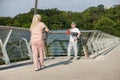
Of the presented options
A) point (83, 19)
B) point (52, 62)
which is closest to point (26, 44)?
point (52, 62)

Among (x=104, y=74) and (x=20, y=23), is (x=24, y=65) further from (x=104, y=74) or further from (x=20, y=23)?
(x=20, y=23)

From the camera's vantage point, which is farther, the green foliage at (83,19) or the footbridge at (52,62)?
the green foliage at (83,19)

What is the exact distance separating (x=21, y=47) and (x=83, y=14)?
16894 centimetres

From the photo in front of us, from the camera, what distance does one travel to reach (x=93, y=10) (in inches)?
7530

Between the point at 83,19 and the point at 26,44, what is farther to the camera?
the point at 83,19

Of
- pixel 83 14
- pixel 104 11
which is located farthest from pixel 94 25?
pixel 104 11

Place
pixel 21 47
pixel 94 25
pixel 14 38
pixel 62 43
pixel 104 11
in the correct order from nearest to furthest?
pixel 14 38
pixel 21 47
pixel 62 43
pixel 94 25
pixel 104 11

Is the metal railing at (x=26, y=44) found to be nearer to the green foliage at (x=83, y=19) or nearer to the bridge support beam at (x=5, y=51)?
the bridge support beam at (x=5, y=51)

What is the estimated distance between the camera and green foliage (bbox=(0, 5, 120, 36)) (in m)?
121

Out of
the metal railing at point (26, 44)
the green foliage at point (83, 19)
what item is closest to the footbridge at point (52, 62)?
the metal railing at point (26, 44)

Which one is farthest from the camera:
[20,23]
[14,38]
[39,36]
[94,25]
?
[94,25]

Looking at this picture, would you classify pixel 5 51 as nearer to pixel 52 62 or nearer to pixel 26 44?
pixel 26 44

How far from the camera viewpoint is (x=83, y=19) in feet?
551

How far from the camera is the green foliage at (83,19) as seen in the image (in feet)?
398
